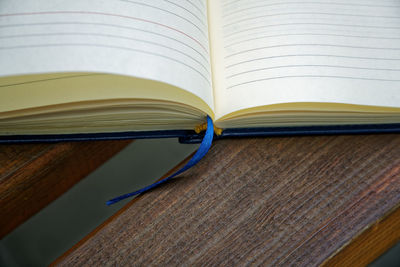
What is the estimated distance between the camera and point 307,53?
534mm

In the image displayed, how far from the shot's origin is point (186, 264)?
44cm

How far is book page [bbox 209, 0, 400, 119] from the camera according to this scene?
504mm

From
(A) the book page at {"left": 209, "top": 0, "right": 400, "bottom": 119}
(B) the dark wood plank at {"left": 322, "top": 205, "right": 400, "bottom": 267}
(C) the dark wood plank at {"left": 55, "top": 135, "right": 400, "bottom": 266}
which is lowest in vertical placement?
(B) the dark wood plank at {"left": 322, "top": 205, "right": 400, "bottom": 267}

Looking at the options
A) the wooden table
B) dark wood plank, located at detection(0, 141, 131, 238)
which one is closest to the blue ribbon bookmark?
the wooden table

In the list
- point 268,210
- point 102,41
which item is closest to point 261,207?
point 268,210

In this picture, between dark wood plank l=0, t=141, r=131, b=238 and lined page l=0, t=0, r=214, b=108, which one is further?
dark wood plank l=0, t=141, r=131, b=238

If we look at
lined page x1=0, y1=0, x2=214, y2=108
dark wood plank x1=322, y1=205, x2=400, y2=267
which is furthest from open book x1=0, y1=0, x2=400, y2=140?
dark wood plank x1=322, y1=205, x2=400, y2=267

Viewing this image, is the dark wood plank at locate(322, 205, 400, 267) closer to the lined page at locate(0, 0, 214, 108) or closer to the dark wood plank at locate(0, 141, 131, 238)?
the lined page at locate(0, 0, 214, 108)

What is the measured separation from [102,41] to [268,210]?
287mm

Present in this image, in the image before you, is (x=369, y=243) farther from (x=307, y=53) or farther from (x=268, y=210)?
(x=307, y=53)

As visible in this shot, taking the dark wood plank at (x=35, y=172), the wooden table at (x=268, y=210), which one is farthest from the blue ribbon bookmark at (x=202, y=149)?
the dark wood plank at (x=35, y=172)

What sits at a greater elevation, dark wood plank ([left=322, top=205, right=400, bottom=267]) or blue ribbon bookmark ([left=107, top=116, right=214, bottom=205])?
blue ribbon bookmark ([left=107, top=116, right=214, bottom=205])

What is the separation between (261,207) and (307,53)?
0.23m

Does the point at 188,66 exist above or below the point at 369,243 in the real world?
above
